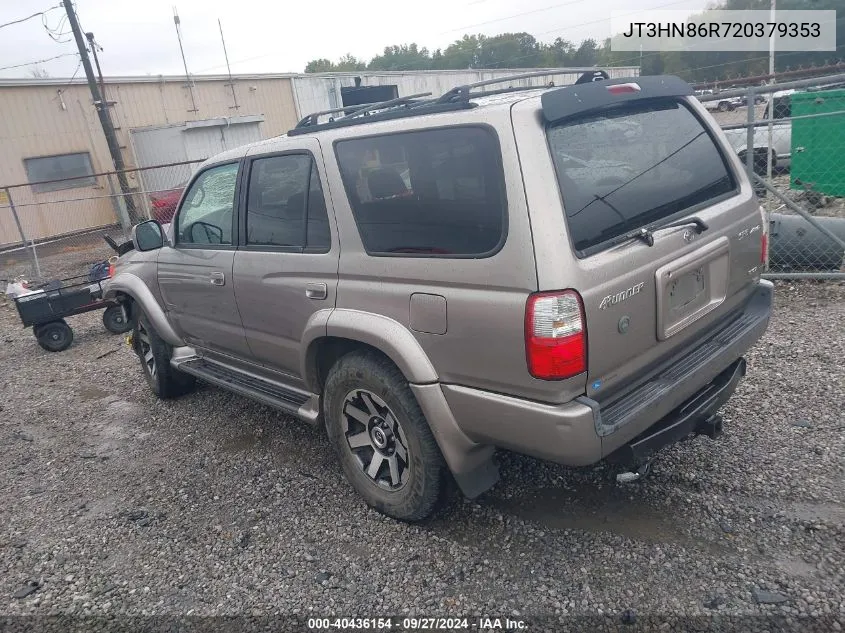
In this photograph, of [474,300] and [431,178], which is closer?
[474,300]

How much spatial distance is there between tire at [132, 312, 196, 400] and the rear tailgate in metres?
3.66

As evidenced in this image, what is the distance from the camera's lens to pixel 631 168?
271 cm

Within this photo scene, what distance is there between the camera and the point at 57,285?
7559 millimetres

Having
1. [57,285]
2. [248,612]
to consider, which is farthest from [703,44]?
[248,612]

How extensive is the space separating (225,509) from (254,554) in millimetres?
527

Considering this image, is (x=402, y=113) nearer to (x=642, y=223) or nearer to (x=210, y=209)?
(x=642, y=223)

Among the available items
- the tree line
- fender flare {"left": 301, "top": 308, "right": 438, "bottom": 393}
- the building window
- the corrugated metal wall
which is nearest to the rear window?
fender flare {"left": 301, "top": 308, "right": 438, "bottom": 393}

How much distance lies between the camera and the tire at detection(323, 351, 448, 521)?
288 centimetres

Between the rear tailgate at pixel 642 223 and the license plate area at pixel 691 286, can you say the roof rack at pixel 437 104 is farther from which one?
the license plate area at pixel 691 286

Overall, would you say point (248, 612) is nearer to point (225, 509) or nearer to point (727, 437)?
point (225, 509)

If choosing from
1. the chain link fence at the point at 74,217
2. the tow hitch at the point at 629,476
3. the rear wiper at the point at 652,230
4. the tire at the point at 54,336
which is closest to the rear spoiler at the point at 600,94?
the rear wiper at the point at 652,230

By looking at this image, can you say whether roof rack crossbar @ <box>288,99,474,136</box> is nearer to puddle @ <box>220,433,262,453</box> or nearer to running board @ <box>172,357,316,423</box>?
running board @ <box>172,357,316,423</box>

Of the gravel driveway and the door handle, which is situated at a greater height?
the door handle

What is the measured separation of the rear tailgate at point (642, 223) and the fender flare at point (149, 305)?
3.34 metres
